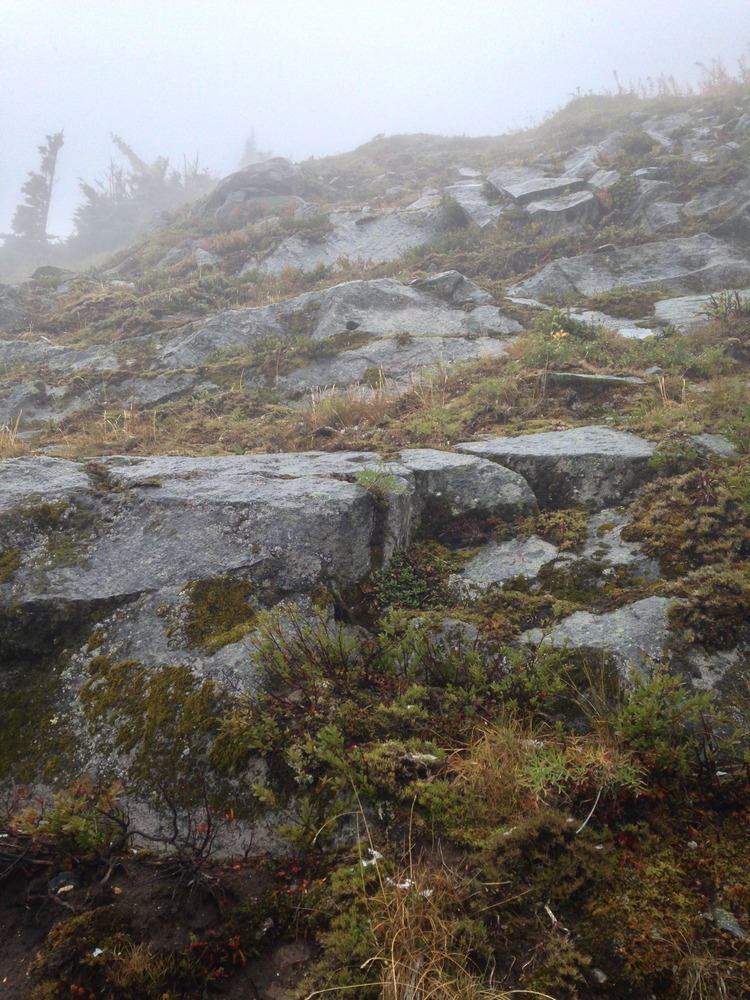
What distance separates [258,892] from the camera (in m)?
2.76

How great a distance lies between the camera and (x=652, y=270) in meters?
13.6

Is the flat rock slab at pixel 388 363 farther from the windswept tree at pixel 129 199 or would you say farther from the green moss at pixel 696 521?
the windswept tree at pixel 129 199

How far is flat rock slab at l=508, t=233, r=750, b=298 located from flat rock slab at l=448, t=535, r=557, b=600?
10690 millimetres

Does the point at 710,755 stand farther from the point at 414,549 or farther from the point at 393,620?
the point at 414,549

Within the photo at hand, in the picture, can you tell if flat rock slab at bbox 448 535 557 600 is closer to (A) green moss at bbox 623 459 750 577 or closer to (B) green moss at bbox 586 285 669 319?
(A) green moss at bbox 623 459 750 577

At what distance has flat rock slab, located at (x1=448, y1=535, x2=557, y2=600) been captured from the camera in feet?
16.1

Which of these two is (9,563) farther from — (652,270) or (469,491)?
(652,270)

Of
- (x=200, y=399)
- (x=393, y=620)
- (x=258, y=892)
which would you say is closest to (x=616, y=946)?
(x=258, y=892)

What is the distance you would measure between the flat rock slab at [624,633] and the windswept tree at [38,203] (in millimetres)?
55439

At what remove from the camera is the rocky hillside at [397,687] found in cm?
241

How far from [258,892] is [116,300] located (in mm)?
18389

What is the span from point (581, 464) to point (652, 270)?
11.3 m

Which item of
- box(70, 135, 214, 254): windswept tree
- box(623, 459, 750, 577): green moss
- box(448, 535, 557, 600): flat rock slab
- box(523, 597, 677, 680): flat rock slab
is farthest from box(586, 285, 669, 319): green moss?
box(70, 135, 214, 254): windswept tree

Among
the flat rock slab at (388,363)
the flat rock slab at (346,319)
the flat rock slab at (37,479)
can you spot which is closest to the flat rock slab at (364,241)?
the flat rock slab at (346,319)
